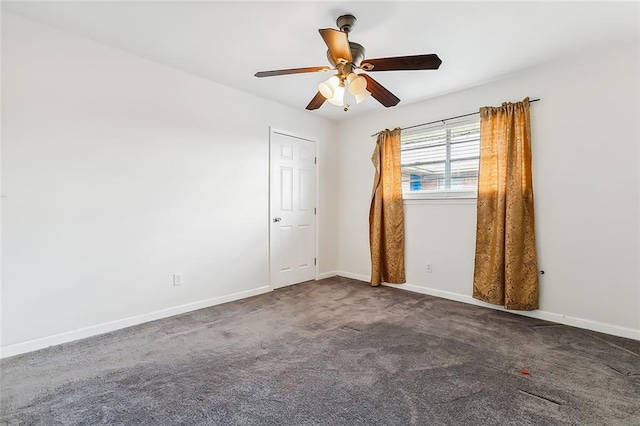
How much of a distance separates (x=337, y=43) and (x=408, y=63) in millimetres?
517

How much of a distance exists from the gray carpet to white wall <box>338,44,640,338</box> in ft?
1.13

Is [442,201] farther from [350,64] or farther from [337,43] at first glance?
[337,43]

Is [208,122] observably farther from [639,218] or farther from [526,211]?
[639,218]

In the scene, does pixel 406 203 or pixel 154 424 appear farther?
pixel 406 203

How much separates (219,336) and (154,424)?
105cm

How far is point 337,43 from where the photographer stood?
1.96 metres

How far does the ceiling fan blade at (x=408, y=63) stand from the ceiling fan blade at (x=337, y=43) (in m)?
0.18

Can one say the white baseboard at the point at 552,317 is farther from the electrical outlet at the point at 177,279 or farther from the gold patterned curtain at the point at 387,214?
the electrical outlet at the point at 177,279

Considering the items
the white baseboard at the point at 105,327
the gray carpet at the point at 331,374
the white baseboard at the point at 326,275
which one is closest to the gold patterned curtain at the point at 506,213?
the gray carpet at the point at 331,374

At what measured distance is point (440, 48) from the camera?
266 centimetres

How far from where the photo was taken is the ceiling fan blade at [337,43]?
183 cm

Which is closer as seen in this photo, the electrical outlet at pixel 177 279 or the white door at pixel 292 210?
the electrical outlet at pixel 177 279

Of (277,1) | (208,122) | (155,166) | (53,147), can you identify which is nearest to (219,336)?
(155,166)

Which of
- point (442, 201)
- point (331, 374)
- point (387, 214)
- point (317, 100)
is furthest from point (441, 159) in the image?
point (331, 374)
